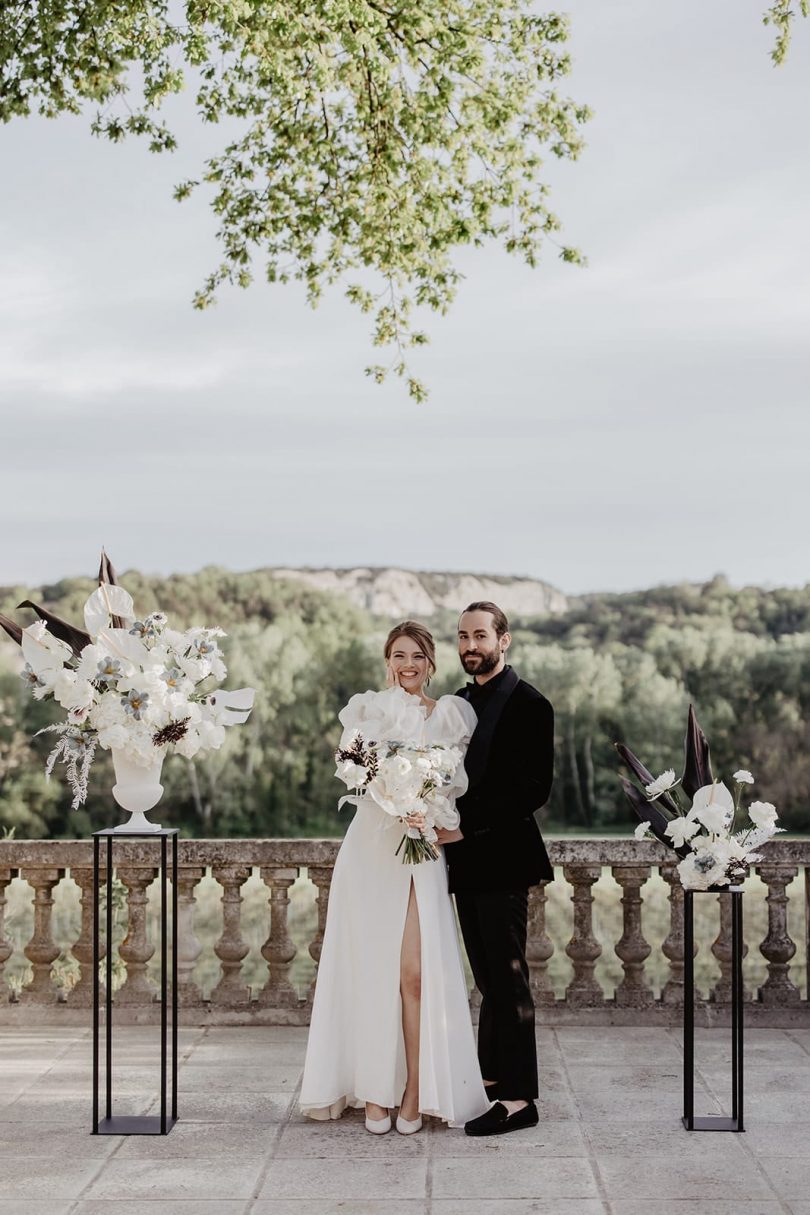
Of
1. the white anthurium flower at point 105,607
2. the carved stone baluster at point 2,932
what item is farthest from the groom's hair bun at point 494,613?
the carved stone baluster at point 2,932

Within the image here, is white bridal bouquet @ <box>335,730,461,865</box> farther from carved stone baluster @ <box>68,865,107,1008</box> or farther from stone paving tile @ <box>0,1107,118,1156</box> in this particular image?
carved stone baluster @ <box>68,865,107,1008</box>

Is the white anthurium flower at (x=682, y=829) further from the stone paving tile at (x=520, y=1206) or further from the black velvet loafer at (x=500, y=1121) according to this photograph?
the stone paving tile at (x=520, y=1206)

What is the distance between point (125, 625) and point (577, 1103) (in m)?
2.55

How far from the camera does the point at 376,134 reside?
1035cm

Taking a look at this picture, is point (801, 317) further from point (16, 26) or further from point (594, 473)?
point (16, 26)

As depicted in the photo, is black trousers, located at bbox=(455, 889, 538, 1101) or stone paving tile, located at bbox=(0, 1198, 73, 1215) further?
black trousers, located at bbox=(455, 889, 538, 1101)

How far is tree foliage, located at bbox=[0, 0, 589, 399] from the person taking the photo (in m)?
9.65

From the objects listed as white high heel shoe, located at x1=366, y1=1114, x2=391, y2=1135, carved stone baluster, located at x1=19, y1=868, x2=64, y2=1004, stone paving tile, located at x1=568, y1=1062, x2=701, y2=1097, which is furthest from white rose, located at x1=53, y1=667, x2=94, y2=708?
stone paving tile, located at x1=568, y1=1062, x2=701, y2=1097

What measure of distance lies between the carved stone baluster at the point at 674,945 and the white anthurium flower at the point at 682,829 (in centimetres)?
169

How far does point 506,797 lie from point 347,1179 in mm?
1408

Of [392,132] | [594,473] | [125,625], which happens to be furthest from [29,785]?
[125,625]

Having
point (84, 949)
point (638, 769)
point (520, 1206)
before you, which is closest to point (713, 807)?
point (638, 769)

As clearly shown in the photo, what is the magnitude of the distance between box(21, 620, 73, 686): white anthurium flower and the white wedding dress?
1.04 m

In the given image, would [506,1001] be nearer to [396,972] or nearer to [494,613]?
[396,972]
